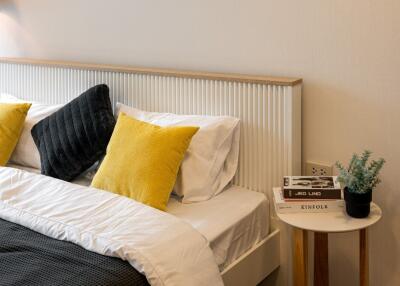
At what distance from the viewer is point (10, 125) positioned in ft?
8.57

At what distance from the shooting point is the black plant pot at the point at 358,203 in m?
1.75

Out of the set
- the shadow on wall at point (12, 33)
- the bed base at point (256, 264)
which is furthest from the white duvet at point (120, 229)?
the shadow on wall at point (12, 33)

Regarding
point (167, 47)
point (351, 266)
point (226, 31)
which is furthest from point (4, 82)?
point (351, 266)

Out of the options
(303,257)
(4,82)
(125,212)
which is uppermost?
(4,82)

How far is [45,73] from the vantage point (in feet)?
9.90

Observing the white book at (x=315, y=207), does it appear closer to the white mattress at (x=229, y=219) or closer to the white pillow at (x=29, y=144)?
the white mattress at (x=229, y=219)

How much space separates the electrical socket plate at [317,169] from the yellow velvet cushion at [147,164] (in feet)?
1.58

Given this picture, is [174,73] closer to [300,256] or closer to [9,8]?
[300,256]

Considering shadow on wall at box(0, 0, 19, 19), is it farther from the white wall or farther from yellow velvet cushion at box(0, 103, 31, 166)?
the white wall

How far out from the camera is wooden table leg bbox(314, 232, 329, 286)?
78.7 inches

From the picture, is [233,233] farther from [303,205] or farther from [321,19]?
[321,19]

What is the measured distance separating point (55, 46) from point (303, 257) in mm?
1940

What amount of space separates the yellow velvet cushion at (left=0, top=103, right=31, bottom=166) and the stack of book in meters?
1.38

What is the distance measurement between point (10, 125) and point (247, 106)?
1.20 m
